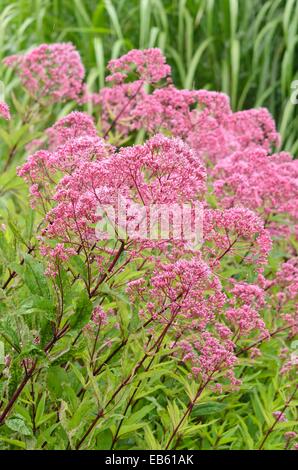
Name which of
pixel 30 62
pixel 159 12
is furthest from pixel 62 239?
pixel 159 12

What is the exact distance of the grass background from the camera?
5.75 m

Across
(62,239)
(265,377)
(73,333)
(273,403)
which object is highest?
(62,239)

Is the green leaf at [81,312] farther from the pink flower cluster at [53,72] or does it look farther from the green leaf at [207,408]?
the pink flower cluster at [53,72]

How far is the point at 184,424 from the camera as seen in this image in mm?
1849

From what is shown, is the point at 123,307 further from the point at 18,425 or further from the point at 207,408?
the point at 207,408

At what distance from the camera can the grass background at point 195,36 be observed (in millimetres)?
5746

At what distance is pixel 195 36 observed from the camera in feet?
21.2

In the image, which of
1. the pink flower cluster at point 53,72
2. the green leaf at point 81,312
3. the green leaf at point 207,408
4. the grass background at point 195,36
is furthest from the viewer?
the grass background at point 195,36

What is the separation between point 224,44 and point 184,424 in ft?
15.7

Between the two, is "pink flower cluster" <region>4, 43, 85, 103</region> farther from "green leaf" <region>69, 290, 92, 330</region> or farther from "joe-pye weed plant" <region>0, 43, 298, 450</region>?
"green leaf" <region>69, 290, 92, 330</region>

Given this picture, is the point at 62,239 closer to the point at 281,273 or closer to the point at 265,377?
the point at 281,273

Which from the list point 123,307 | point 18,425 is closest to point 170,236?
point 123,307

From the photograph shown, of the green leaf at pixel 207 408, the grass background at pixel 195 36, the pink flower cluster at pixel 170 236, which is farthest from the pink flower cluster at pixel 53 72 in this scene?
the grass background at pixel 195 36

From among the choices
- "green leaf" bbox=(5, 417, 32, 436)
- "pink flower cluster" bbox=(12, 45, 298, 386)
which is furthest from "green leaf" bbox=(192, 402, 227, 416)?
"green leaf" bbox=(5, 417, 32, 436)
